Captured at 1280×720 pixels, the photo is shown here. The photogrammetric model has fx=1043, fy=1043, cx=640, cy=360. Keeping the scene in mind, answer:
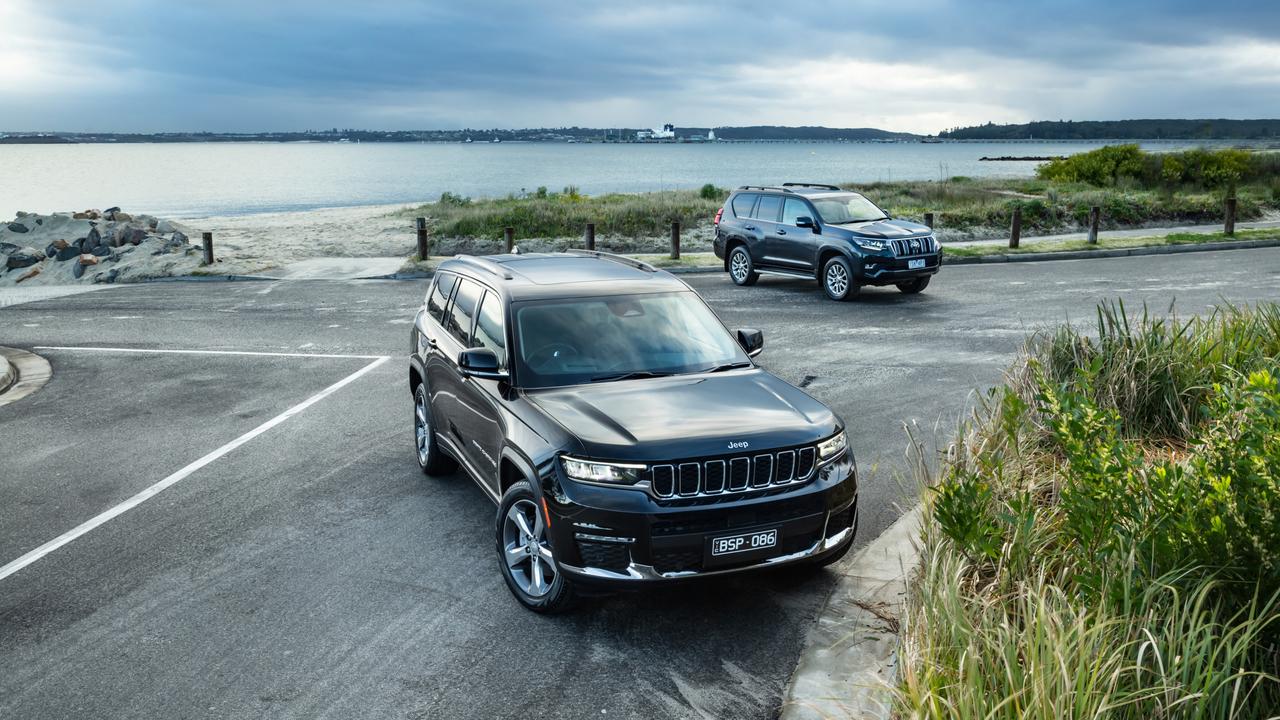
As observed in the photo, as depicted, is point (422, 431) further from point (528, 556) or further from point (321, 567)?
point (528, 556)

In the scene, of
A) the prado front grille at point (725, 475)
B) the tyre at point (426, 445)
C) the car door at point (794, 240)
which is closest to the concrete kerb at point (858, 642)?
the prado front grille at point (725, 475)

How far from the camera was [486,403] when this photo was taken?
6.42 m

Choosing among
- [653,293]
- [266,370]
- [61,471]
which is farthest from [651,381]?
[266,370]

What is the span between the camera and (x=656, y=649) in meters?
5.20

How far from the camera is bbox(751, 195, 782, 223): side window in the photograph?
19219 mm

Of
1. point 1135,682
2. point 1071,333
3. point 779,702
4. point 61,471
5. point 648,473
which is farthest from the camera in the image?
point 61,471

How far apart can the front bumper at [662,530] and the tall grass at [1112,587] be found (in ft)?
2.31

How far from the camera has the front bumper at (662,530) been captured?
506 cm

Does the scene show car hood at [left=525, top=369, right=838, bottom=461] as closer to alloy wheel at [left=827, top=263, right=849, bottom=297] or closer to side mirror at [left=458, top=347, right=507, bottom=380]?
side mirror at [left=458, top=347, right=507, bottom=380]

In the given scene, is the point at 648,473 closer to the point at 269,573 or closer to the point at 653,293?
the point at 653,293

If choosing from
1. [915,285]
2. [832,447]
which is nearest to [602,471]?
[832,447]

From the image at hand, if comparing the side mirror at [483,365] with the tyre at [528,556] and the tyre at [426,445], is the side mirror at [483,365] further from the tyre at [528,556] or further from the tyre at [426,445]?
the tyre at [426,445]

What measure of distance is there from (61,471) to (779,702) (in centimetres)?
662

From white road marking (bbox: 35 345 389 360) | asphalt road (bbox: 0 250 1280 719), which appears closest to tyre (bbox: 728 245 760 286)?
asphalt road (bbox: 0 250 1280 719)
